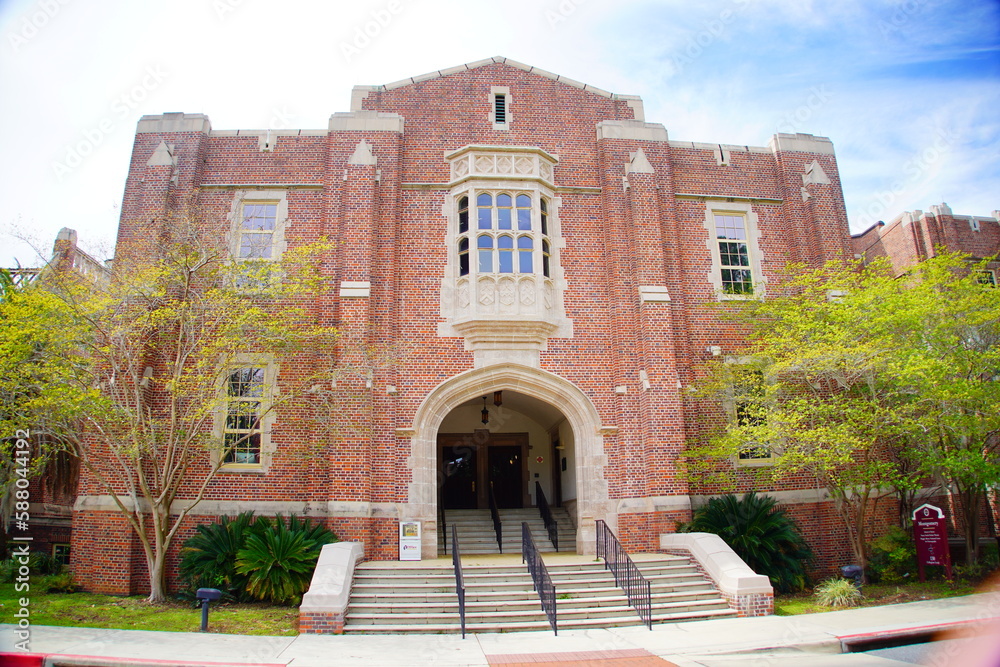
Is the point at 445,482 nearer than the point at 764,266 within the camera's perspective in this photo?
No

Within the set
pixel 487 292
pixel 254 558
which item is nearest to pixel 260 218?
pixel 487 292

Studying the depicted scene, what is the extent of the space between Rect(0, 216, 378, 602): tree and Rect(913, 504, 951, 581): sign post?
39.9ft

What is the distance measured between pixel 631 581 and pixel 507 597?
7.21 feet

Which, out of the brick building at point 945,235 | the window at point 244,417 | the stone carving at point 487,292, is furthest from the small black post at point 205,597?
the brick building at point 945,235

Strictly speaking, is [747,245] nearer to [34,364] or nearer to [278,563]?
[278,563]

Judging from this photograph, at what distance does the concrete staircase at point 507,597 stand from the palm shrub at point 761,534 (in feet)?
3.78

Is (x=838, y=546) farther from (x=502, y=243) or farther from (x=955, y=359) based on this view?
(x=502, y=243)

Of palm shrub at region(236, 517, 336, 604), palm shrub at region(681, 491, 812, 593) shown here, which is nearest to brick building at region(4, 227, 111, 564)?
palm shrub at region(236, 517, 336, 604)

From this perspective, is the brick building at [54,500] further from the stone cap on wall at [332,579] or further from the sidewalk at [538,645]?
the stone cap on wall at [332,579]

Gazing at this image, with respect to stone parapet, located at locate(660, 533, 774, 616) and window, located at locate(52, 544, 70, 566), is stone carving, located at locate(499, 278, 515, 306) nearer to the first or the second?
stone parapet, located at locate(660, 533, 774, 616)

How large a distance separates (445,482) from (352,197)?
8.90 metres

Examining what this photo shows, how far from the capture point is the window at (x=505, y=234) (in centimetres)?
1507

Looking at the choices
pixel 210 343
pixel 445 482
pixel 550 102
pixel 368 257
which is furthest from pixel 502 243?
pixel 445 482

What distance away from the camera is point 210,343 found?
41.4ft
